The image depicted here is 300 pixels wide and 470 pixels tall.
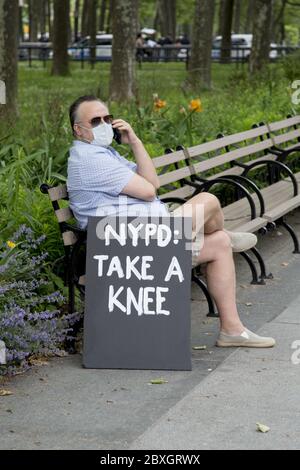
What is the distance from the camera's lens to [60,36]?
31.5 meters

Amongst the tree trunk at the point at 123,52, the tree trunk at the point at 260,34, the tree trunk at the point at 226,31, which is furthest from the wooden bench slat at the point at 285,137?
the tree trunk at the point at 226,31

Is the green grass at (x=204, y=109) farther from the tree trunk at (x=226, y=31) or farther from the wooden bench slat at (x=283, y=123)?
the tree trunk at (x=226, y=31)

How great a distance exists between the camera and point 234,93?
61.4 feet

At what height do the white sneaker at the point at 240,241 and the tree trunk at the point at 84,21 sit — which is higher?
the white sneaker at the point at 240,241

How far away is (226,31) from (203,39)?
12.9 meters

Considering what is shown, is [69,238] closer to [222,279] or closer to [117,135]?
[117,135]

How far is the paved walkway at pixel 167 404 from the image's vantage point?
4.78 meters

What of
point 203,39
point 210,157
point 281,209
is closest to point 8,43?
point 210,157

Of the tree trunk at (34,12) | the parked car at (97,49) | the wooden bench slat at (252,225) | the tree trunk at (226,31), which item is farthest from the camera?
the parked car at (97,49)

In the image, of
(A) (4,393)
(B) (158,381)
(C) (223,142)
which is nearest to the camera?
(A) (4,393)

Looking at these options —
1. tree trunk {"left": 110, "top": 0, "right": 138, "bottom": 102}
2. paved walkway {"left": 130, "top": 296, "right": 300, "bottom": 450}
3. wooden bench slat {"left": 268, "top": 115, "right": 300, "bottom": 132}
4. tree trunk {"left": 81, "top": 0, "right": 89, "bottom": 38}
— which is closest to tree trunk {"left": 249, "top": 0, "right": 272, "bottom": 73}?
tree trunk {"left": 110, "top": 0, "right": 138, "bottom": 102}

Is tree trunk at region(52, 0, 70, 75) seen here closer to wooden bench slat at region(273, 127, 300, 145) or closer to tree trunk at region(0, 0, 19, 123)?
tree trunk at region(0, 0, 19, 123)

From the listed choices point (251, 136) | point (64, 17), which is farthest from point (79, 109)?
point (64, 17)

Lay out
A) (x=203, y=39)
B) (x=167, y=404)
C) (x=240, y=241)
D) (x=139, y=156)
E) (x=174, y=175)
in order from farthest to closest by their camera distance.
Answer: (x=203, y=39) → (x=174, y=175) → (x=240, y=241) → (x=139, y=156) → (x=167, y=404)
